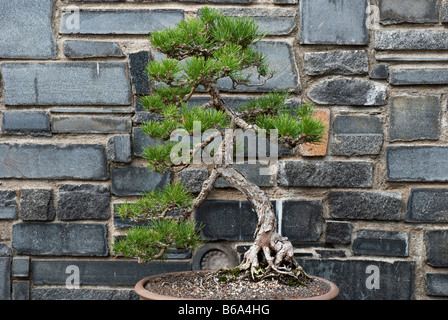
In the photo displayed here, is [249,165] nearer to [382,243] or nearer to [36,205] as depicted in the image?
[382,243]

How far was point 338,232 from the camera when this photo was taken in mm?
1924

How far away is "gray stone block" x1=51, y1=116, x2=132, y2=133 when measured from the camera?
1.96m

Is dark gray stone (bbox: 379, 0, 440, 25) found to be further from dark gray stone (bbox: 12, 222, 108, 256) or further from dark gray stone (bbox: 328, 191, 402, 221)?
dark gray stone (bbox: 12, 222, 108, 256)

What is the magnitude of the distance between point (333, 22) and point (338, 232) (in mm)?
839

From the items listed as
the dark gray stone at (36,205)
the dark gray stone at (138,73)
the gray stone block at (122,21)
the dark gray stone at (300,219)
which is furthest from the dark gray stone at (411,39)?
the dark gray stone at (36,205)

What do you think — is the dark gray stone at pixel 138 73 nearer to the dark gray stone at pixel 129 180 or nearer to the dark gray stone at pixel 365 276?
the dark gray stone at pixel 129 180

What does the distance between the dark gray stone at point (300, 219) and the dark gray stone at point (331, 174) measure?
80 millimetres

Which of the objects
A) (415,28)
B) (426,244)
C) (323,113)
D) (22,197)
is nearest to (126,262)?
(22,197)

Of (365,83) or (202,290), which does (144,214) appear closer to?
(202,290)

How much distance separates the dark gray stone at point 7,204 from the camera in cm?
196

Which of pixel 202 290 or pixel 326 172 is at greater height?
pixel 326 172

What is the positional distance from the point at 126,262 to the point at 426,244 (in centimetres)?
119
